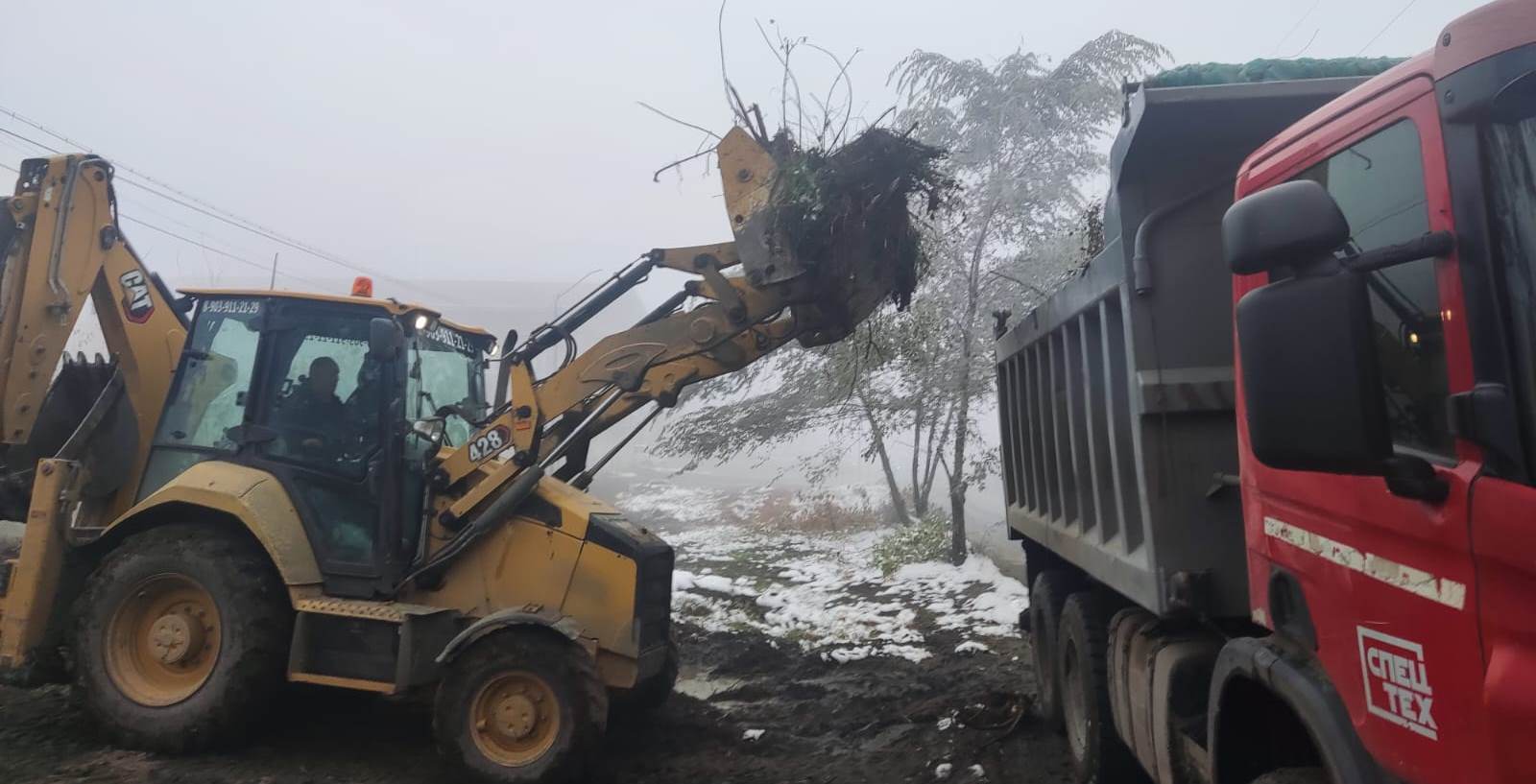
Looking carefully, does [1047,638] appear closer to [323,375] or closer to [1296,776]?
[1296,776]

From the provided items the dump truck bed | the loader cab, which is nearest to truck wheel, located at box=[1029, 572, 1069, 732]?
the dump truck bed

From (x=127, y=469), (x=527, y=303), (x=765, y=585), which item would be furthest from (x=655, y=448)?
(x=527, y=303)

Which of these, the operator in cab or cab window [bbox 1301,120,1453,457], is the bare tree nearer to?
the operator in cab

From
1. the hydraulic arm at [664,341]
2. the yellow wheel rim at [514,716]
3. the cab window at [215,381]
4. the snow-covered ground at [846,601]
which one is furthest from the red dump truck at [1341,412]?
the snow-covered ground at [846,601]

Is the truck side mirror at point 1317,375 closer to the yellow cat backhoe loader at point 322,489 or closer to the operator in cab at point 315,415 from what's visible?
the yellow cat backhoe loader at point 322,489

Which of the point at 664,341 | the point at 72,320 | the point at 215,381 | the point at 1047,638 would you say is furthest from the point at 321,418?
the point at 1047,638

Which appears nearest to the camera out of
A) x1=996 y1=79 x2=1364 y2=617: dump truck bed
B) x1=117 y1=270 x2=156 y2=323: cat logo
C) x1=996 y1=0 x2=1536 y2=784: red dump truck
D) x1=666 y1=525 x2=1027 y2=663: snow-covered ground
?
x1=996 y1=0 x2=1536 y2=784: red dump truck

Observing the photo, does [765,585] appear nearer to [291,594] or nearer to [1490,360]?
[291,594]

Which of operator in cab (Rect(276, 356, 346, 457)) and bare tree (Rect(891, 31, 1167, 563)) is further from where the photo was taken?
bare tree (Rect(891, 31, 1167, 563))

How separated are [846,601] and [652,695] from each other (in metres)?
4.70

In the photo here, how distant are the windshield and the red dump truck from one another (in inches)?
165

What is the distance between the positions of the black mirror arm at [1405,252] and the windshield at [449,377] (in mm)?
Result: 5180

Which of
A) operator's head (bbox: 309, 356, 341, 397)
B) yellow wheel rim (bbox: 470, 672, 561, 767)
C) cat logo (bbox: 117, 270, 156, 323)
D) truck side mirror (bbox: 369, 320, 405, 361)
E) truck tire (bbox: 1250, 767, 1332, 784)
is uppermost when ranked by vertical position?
cat logo (bbox: 117, 270, 156, 323)

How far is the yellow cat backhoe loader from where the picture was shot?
17.5ft
